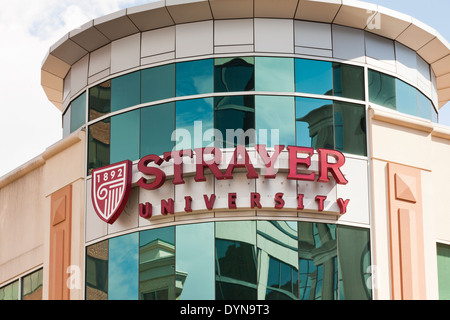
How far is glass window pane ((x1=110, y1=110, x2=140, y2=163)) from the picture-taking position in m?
41.8

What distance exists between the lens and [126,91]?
42.6 meters

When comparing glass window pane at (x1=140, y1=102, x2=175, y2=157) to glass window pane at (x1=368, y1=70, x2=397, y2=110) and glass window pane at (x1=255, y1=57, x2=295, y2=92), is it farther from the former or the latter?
glass window pane at (x1=368, y1=70, x2=397, y2=110)

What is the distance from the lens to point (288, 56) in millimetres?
41750

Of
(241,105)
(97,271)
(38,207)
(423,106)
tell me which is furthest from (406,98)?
(38,207)

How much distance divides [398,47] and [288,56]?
4.26 m

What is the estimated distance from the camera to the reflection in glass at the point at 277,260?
39000 millimetres

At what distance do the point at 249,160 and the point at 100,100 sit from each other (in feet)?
20.3

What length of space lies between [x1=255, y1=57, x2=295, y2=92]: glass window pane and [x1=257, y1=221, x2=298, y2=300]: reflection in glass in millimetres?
4424

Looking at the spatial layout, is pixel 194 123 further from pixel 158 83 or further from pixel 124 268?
pixel 124 268

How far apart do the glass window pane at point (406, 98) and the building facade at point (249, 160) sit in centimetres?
7

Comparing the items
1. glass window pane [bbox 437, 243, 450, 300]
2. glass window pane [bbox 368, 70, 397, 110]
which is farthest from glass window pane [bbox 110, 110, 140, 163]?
glass window pane [bbox 437, 243, 450, 300]

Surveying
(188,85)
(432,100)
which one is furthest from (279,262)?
(432,100)

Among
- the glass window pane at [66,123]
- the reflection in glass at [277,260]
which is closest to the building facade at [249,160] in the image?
the reflection in glass at [277,260]

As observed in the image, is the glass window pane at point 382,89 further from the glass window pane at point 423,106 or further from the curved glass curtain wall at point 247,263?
the curved glass curtain wall at point 247,263
